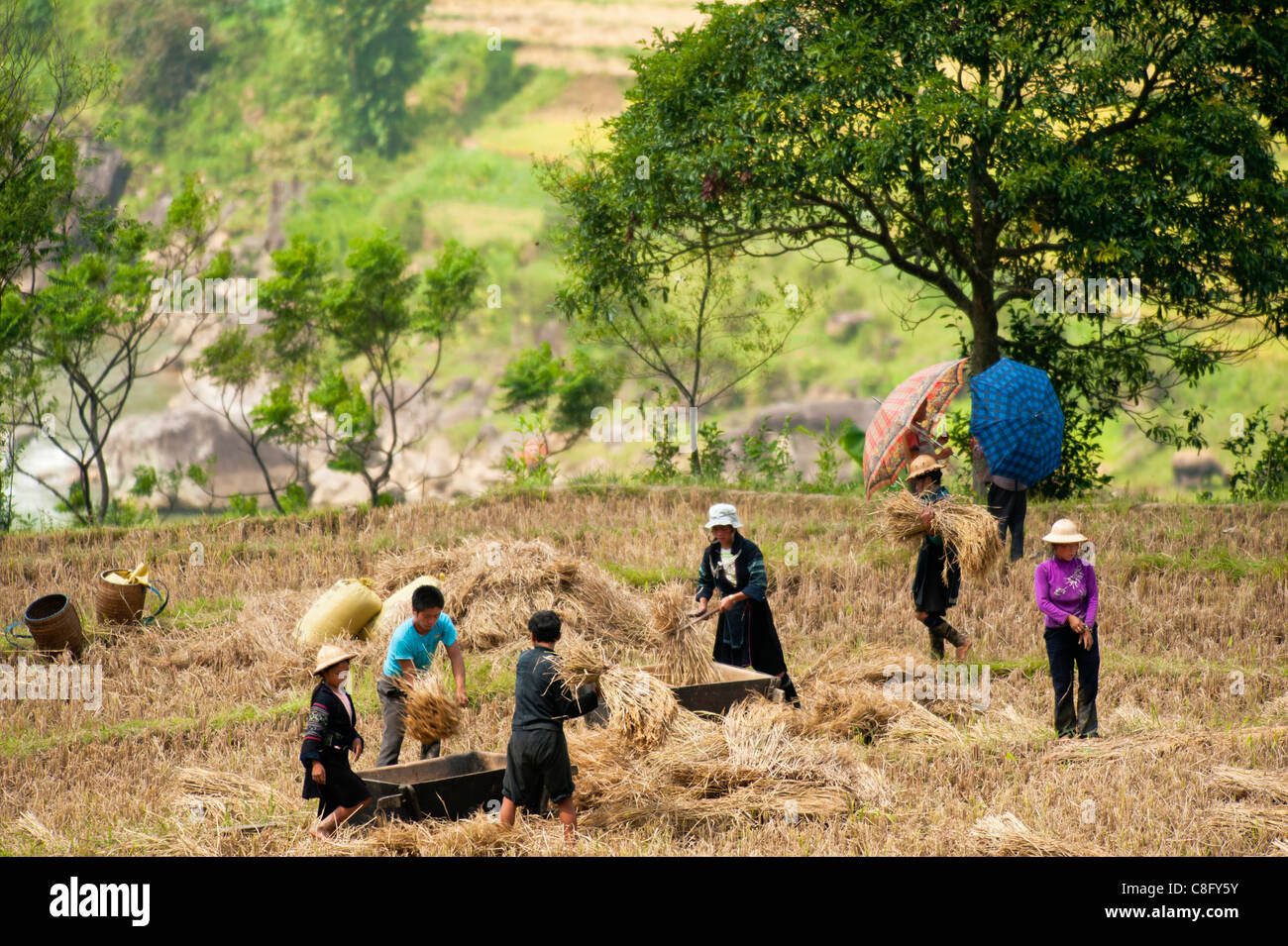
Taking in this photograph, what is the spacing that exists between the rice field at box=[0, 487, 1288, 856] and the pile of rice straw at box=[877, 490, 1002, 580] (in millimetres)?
915

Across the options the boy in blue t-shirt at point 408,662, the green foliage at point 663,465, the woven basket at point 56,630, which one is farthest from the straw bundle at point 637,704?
the green foliage at point 663,465

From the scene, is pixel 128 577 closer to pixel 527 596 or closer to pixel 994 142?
pixel 527 596

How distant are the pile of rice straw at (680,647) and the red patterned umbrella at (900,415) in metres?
2.78

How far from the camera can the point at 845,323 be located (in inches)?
Result: 1649

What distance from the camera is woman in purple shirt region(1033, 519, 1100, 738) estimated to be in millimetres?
7820

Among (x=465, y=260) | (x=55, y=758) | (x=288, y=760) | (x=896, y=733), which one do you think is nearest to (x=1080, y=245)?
(x=896, y=733)

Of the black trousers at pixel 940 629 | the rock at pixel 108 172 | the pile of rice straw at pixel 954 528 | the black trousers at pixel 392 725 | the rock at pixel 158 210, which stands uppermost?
the rock at pixel 108 172

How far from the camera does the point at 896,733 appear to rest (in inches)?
321

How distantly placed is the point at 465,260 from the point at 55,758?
1796 centimetres

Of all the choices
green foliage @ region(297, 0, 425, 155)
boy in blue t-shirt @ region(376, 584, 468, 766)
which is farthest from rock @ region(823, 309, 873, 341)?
boy in blue t-shirt @ region(376, 584, 468, 766)

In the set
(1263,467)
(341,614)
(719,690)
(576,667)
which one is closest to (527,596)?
(341,614)

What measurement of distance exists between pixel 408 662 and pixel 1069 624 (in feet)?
13.0

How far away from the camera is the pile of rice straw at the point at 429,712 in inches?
283

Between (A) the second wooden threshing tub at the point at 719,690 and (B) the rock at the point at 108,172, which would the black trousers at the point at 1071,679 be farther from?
(B) the rock at the point at 108,172
